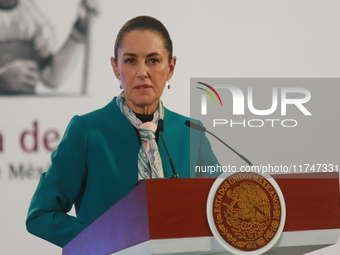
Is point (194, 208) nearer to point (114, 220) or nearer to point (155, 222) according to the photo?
point (155, 222)

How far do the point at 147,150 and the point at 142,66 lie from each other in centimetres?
32

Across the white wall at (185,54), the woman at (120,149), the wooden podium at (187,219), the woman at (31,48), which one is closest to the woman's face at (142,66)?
the woman at (120,149)

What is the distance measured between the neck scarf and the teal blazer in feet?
0.11

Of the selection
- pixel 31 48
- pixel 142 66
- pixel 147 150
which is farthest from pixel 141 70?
pixel 31 48

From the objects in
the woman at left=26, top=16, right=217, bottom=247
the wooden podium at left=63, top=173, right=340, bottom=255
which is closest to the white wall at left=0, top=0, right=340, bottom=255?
the woman at left=26, top=16, right=217, bottom=247

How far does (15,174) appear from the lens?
8.94 ft

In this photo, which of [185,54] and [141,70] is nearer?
[141,70]

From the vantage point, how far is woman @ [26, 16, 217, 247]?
161 cm

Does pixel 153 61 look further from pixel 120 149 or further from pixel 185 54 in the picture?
pixel 185 54

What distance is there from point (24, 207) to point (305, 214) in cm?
200

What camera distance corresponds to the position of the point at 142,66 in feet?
5.73

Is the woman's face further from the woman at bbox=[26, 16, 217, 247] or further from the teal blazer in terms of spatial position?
the teal blazer

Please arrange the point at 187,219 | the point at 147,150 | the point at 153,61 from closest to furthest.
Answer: the point at 187,219 → the point at 147,150 → the point at 153,61

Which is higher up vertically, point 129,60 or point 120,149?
point 129,60
